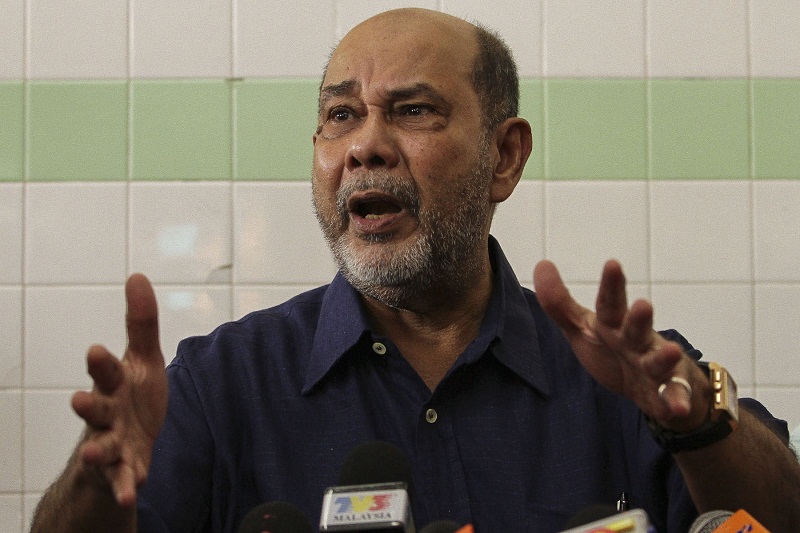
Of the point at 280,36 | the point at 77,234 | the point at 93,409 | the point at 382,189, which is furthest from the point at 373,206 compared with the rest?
the point at 77,234

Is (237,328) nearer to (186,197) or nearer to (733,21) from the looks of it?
(186,197)

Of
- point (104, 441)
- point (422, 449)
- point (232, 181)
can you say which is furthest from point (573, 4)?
point (104, 441)

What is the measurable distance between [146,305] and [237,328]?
55 centimetres

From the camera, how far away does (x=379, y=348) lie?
5.08ft

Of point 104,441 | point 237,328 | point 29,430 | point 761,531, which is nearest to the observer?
point 761,531

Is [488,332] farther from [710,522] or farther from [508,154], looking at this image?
[710,522]

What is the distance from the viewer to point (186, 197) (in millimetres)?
2330

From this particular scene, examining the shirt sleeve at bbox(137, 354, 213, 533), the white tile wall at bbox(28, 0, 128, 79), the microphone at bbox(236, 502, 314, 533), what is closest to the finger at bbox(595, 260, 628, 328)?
the microphone at bbox(236, 502, 314, 533)

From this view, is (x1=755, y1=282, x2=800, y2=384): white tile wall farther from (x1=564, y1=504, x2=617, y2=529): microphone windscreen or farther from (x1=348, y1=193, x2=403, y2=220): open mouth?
(x1=564, y1=504, x2=617, y2=529): microphone windscreen

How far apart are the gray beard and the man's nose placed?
2cm

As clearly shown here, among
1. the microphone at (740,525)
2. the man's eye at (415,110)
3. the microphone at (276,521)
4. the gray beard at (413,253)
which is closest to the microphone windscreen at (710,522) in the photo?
the microphone at (740,525)

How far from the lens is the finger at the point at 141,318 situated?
1032mm

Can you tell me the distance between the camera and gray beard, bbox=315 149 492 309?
5.11ft

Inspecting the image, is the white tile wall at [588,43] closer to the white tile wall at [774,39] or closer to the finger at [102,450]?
the white tile wall at [774,39]
